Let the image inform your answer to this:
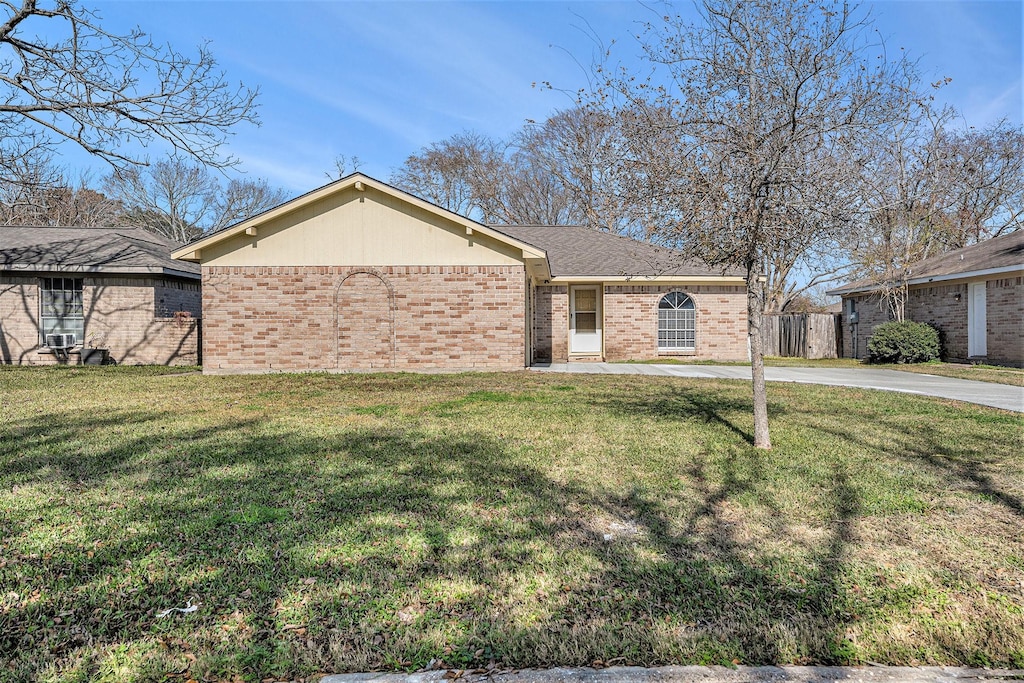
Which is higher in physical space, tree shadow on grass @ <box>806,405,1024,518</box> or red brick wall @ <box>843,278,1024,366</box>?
red brick wall @ <box>843,278,1024,366</box>

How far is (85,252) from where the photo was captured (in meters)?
17.2

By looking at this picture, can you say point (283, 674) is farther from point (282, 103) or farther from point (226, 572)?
point (282, 103)

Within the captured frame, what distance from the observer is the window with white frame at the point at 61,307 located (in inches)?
656

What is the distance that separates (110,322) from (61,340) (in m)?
1.46

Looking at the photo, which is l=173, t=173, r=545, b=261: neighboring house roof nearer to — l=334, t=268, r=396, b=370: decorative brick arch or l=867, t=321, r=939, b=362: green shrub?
l=334, t=268, r=396, b=370: decorative brick arch

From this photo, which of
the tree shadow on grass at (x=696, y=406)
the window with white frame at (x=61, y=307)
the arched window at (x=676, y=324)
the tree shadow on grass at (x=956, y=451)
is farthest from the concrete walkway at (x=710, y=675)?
the window with white frame at (x=61, y=307)

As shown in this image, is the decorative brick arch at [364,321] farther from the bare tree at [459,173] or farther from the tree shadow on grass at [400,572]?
the bare tree at [459,173]

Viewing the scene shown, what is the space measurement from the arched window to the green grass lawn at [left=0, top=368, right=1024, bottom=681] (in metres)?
11.1

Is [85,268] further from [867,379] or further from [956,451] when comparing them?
[867,379]

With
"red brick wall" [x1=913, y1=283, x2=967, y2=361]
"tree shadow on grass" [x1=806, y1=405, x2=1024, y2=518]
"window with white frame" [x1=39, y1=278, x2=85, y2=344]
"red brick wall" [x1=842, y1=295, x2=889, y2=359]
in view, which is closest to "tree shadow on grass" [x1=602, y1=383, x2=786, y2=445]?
"tree shadow on grass" [x1=806, y1=405, x2=1024, y2=518]

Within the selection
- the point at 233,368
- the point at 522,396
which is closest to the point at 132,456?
the point at 522,396

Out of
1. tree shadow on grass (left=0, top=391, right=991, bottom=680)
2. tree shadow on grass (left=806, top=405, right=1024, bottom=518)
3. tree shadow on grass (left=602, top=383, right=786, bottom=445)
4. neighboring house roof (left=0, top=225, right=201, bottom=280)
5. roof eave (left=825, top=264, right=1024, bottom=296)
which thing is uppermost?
neighboring house roof (left=0, top=225, right=201, bottom=280)

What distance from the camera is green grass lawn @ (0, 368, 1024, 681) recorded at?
249 cm

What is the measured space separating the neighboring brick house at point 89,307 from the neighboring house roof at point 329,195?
171 inches
